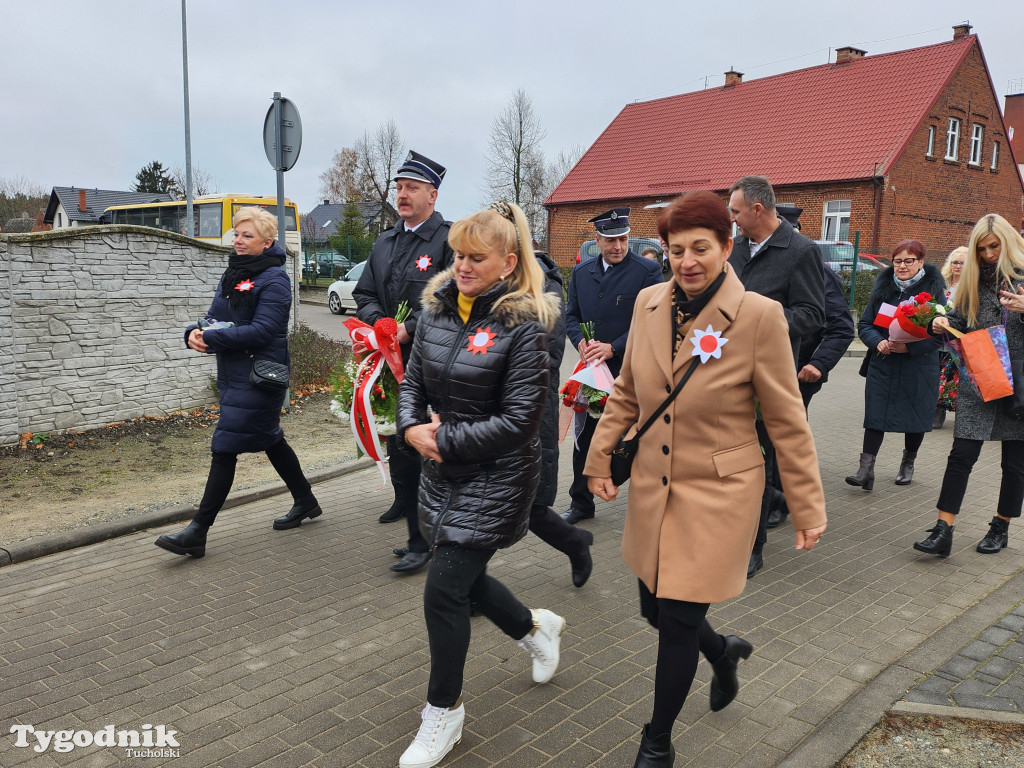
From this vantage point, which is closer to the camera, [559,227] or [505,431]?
[505,431]

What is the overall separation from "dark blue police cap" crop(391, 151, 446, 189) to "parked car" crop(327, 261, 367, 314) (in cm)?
2120

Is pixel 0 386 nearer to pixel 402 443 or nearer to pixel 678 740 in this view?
pixel 402 443

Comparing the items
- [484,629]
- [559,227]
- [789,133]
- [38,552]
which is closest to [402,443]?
[484,629]

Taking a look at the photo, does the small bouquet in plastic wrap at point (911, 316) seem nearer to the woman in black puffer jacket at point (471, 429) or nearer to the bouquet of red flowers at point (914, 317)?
the bouquet of red flowers at point (914, 317)

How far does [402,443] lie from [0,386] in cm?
558

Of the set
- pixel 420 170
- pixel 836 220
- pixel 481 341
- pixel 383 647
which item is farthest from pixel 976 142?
pixel 481 341

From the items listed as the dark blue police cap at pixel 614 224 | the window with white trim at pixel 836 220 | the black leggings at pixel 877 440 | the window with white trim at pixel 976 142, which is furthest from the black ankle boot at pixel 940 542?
the window with white trim at pixel 976 142

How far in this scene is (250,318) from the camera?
524 centimetres

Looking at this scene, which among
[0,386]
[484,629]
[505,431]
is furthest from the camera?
[0,386]

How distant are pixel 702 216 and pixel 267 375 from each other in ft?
10.3

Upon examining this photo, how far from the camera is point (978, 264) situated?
516 cm

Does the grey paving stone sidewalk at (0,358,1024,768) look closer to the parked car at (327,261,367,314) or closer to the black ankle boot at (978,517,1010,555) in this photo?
the black ankle boot at (978,517,1010,555)

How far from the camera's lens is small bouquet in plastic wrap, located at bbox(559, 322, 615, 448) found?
5.33 metres

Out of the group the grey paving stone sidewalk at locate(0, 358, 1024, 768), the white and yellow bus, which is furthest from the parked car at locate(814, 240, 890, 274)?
the grey paving stone sidewalk at locate(0, 358, 1024, 768)
